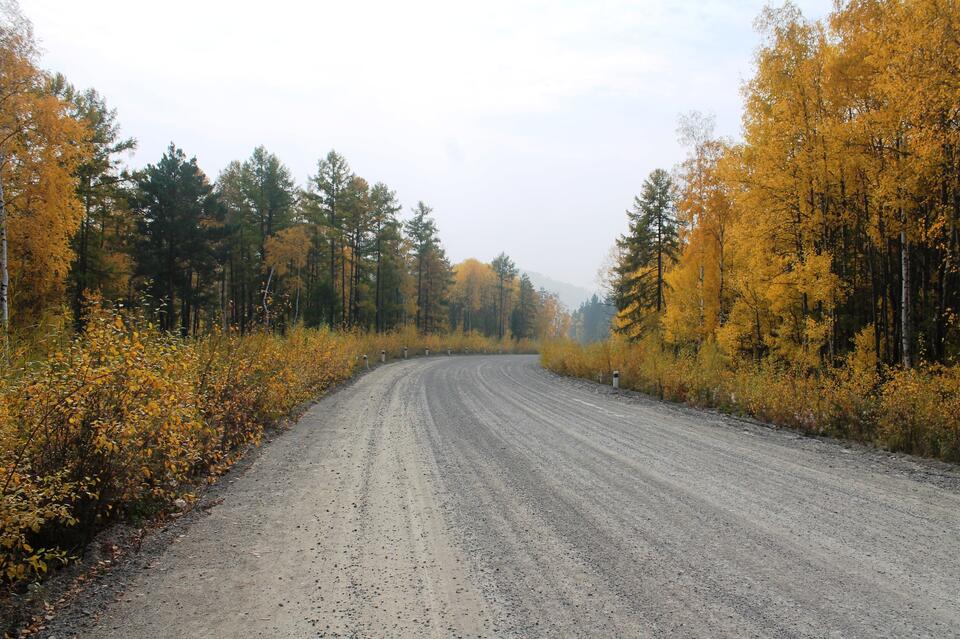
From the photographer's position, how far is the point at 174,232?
28.3 metres

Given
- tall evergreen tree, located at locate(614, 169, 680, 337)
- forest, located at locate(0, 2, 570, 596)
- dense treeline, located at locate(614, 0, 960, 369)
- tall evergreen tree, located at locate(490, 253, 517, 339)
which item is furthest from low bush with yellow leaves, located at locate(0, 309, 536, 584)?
tall evergreen tree, located at locate(490, 253, 517, 339)

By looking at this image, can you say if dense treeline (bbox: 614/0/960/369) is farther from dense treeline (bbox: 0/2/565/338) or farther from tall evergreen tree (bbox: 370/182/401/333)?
tall evergreen tree (bbox: 370/182/401/333)

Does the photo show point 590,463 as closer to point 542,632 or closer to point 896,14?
point 542,632

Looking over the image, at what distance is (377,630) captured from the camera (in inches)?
117

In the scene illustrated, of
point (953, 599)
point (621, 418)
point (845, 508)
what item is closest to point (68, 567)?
point (953, 599)

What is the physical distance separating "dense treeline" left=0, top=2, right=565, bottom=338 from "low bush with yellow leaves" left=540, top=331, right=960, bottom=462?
11.9m

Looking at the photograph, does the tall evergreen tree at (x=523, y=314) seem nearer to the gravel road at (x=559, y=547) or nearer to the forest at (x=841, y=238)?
the forest at (x=841, y=238)

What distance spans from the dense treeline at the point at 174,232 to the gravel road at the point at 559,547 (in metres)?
3.06

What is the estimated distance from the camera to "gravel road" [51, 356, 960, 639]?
10.2 feet

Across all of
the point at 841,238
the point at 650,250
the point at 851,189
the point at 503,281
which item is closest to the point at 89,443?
the point at 851,189

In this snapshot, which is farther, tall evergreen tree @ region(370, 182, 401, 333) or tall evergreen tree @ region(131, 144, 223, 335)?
tall evergreen tree @ region(370, 182, 401, 333)

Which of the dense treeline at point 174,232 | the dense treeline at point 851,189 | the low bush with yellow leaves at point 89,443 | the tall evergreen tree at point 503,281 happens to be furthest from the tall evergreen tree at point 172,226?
the tall evergreen tree at point 503,281

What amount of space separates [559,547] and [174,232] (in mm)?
31514

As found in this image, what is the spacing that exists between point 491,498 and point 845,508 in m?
3.88
